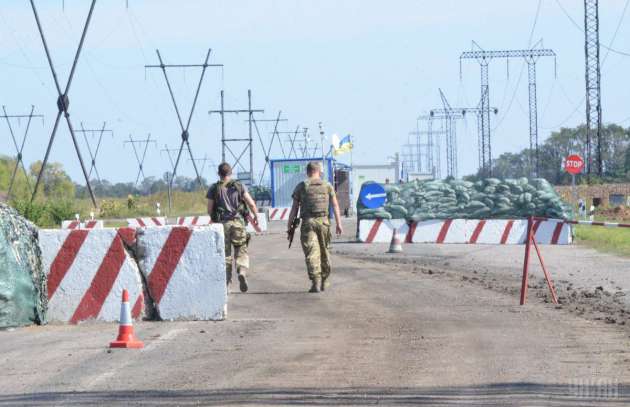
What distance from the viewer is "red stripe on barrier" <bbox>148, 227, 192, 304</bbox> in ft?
44.6

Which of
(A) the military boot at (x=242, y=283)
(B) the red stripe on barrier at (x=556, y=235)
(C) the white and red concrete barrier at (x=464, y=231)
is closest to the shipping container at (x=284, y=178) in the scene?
(C) the white and red concrete barrier at (x=464, y=231)

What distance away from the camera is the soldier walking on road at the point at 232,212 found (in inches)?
661

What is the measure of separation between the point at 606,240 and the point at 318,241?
17.4 metres

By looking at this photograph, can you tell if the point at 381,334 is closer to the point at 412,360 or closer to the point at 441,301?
the point at 412,360

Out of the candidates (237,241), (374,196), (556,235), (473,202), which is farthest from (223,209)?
(473,202)

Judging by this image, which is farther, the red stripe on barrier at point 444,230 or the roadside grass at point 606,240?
the red stripe on barrier at point 444,230

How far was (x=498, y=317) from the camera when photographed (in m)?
13.6

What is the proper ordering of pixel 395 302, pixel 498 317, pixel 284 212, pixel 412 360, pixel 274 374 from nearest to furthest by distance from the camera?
pixel 274 374 < pixel 412 360 < pixel 498 317 < pixel 395 302 < pixel 284 212

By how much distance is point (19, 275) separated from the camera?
43.0ft

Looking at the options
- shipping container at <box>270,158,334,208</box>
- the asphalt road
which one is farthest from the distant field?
the asphalt road

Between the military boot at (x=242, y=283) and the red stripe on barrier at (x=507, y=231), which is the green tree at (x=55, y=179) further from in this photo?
the military boot at (x=242, y=283)

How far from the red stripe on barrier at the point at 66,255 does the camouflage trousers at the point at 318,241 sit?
4.44m

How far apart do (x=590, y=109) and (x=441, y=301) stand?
51.2m

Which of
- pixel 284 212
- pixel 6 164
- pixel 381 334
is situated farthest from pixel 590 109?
pixel 6 164
